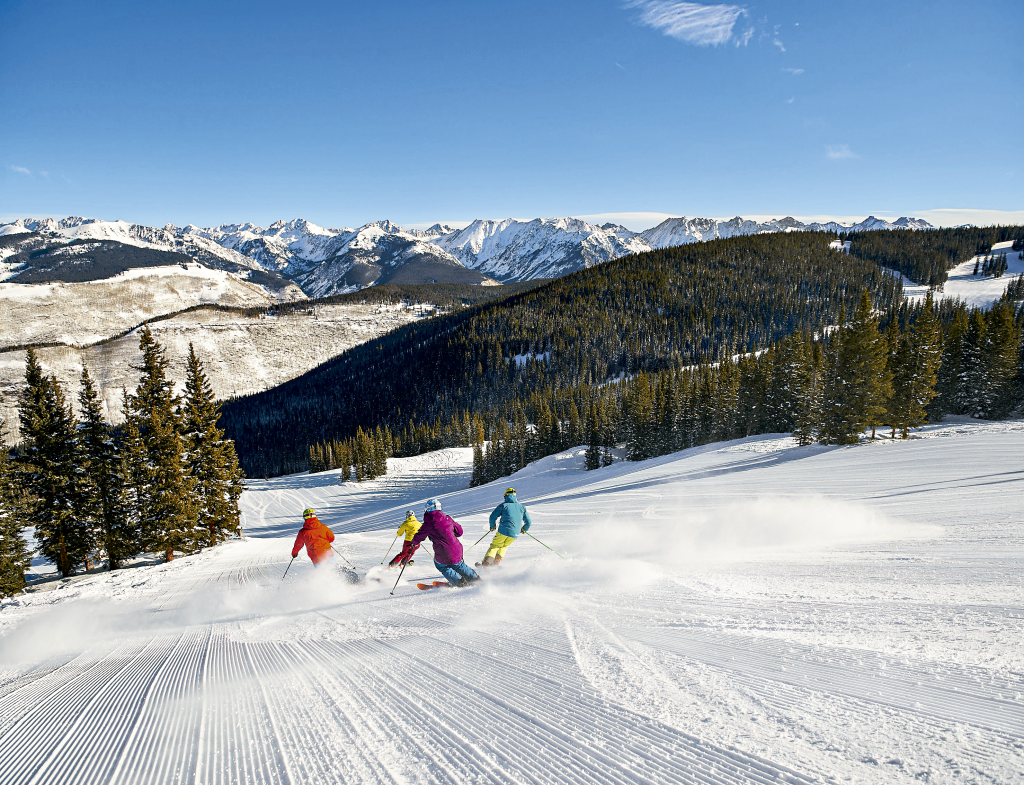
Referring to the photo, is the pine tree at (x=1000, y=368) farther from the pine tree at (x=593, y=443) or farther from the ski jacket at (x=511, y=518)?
the ski jacket at (x=511, y=518)

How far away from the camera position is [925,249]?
588 ft

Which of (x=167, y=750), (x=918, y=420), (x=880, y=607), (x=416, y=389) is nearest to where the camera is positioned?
(x=167, y=750)

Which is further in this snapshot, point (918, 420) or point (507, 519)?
point (918, 420)

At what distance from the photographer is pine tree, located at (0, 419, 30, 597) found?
17.7m

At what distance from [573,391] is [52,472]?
252 ft

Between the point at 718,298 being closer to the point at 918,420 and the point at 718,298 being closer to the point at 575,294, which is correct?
the point at 575,294

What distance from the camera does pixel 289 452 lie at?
125 metres

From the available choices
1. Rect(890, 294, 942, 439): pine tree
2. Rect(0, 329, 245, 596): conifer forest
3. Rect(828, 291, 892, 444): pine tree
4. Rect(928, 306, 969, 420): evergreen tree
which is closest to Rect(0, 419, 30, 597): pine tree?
Rect(0, 329, 245, 596): conifer forest

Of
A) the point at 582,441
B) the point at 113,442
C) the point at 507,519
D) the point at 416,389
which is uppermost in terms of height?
the point at 416,389

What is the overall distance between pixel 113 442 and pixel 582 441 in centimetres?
4918

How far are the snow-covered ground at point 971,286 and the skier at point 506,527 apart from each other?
554 ft

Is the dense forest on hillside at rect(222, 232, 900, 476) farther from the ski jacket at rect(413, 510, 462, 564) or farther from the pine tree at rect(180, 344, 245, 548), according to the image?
the ski jacket at rect(413, 510, 462, 564)

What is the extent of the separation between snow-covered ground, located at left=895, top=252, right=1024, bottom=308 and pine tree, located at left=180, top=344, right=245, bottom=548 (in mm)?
171141

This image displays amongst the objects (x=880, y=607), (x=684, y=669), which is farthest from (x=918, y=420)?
(x=684, y=669)
